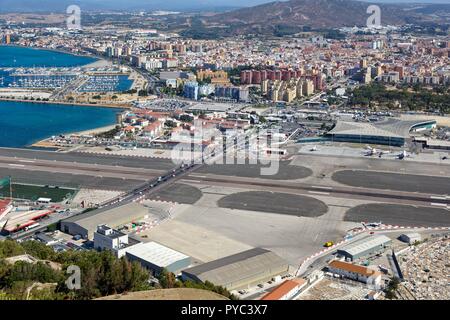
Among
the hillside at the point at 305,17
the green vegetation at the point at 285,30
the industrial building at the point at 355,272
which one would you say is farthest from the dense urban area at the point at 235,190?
the hillside at the point at 305,17

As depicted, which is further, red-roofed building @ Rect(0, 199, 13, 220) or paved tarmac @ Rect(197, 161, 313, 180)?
paved tarmac @ Rect(197, 161, 313, 180)

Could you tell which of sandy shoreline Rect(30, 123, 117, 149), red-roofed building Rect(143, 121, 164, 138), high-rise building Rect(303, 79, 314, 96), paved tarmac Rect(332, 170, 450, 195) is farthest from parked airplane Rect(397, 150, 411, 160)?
high-rise building Rect(303, 79, 314, 96)

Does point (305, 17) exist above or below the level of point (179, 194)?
above

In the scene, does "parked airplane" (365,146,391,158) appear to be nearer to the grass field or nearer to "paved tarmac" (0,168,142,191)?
"paved tarmac" (0,168,142,191)

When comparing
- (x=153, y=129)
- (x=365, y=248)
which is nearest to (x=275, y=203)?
(x=365, y=248)

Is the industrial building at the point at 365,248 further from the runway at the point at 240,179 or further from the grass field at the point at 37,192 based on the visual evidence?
the grass field at the point at 37,192

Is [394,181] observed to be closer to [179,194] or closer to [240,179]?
[240,179]
